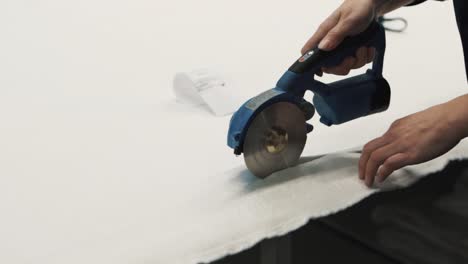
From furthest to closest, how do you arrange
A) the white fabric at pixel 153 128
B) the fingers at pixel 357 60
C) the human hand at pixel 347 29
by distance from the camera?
the fingers at pixel 357 60
the human hand at pixel 347 29
the white fabric at pixel 153 128

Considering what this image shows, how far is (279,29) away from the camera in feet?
4.87

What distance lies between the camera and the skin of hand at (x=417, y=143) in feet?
2.65

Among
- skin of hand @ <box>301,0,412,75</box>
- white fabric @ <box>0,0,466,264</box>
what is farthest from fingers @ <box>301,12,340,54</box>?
white fabric @ <box>0,0,466,264</box>

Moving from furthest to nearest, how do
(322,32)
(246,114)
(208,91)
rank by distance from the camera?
(208,91), (322,32), (246,114)

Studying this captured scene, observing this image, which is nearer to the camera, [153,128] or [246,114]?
[246,114]

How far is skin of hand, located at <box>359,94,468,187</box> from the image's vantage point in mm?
809

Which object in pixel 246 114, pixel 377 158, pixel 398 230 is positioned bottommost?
pixel 398 230

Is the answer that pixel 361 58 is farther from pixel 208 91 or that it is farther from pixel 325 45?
pixel 208 91

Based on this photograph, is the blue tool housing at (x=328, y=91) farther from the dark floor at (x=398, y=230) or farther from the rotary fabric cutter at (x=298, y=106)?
the dark floor at (x=398, y=230)

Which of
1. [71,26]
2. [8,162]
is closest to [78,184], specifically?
[8,162]

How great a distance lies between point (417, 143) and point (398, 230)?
121 millimetres

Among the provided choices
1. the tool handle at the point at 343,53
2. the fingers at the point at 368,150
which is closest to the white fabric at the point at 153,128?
the fingers at the point at 368,150

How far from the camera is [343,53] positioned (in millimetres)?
855

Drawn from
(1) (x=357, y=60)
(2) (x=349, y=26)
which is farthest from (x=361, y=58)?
(2) (x=349, y=26)
